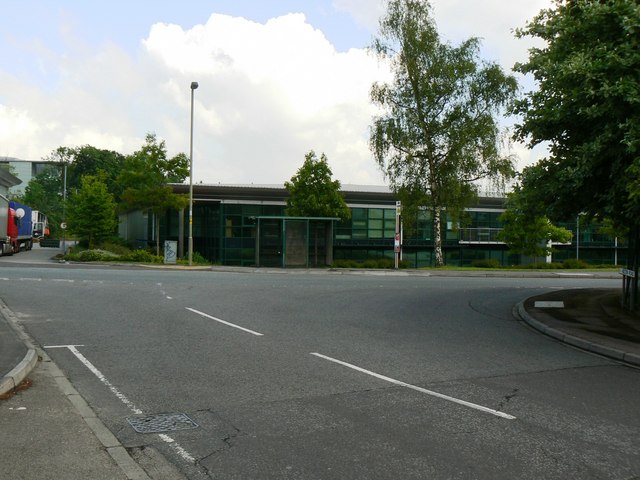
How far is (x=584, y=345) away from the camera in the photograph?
37.0 ft

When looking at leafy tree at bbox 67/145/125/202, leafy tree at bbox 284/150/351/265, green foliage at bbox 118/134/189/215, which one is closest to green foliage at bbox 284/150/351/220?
leafy tree at bbox 284/150/351/265

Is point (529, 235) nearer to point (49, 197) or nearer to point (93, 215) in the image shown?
point (93, 215)

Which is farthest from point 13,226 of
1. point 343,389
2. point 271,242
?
point 343,389

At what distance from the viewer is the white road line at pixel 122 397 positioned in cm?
532

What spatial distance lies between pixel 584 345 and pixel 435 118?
28108 millimetres

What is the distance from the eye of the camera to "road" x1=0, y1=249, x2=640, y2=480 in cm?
528

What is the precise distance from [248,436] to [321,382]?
234 centimetres

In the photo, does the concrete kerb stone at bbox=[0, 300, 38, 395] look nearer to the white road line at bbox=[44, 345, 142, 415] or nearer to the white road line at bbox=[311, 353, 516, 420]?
the white road line at bbox=[44, 345, 142, 415]

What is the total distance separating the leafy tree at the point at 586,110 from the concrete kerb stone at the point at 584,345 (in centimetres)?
256

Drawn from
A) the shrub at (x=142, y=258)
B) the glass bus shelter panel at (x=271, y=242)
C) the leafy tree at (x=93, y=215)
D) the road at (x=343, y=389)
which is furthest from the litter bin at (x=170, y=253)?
the road at (x=343, y=389)

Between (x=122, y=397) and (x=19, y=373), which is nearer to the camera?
(x=122, y=397)

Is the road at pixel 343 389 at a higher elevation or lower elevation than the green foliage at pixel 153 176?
lower

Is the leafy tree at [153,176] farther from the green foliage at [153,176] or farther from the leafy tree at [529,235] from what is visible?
the leafy tree at [529,235]

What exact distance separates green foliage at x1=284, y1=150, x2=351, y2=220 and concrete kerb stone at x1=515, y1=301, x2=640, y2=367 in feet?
85.5
